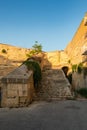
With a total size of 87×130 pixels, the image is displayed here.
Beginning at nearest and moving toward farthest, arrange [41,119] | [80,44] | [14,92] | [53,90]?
[41,119], [14,92], [53,90], [80,44]

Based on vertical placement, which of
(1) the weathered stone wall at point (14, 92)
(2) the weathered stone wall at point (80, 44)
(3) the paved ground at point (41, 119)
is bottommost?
(3) the paved ground at point (41, 119)

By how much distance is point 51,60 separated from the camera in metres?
31.1

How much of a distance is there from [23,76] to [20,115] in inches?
91.0

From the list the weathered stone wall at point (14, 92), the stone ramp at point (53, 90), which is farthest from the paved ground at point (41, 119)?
the stone ramp at point (53, 90)

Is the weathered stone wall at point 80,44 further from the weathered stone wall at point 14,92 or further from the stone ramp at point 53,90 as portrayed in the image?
the weathered stone wall at point 14,92

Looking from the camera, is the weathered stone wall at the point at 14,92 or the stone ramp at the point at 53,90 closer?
the weathered stone wall at the point at 14,92

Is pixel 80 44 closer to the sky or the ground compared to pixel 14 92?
closer to the sky

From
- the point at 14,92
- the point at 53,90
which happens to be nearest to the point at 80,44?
the point at 53,90

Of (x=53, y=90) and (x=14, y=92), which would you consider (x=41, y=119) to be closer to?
(x=14, y=92)

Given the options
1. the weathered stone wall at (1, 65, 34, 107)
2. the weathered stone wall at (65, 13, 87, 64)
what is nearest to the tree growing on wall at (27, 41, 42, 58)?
the weathered stone wall at (65, 13, 87, 64)

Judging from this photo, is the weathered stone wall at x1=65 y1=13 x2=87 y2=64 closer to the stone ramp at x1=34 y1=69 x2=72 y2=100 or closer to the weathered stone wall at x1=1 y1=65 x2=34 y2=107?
the stone ramp at x1=34 y1=69 x2=72 y2=100

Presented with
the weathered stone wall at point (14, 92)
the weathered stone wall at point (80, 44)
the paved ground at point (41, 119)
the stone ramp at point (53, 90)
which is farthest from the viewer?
the weathered stone wall at point (80, 44)

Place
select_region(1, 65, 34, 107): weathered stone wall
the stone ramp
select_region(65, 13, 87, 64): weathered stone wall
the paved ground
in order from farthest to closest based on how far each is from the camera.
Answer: select_region(65, 13, 87, 64): weathered stone wall → the stone ramp → select_region(1, 65, 34, 107): weathered stone wall → the paved ground

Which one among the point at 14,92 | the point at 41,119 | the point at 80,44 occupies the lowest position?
the point at 41,119
